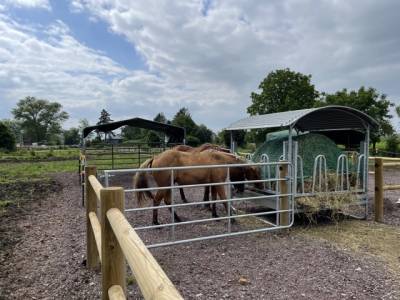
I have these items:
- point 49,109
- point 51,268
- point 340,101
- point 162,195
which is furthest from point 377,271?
point 49,109

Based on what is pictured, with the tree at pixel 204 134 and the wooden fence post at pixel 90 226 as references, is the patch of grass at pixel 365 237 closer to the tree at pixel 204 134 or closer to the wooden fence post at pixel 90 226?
the wooden fence post at pixel 90 226

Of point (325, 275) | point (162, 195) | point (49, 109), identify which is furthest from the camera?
point (49, 109)

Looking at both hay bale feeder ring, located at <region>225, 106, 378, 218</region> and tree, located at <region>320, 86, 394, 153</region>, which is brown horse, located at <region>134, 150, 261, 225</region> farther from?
tree, located at <region>320, 86, 394, 153</region>

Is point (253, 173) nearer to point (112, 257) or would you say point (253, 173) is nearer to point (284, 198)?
point (284, 198)

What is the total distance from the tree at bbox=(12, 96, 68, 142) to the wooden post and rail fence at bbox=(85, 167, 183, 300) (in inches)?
2299

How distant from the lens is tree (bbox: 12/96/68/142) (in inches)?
2063

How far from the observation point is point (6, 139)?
977 inches

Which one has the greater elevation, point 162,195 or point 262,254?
point 162,195

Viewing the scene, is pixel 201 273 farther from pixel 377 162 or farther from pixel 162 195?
pixel 377 162

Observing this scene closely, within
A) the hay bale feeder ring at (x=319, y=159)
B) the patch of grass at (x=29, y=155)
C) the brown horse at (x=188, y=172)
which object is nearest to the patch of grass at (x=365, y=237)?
the hay bale feeder ring at (x=319, y=159)

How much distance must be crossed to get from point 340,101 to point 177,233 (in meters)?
15.4

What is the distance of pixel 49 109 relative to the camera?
54.3 metres

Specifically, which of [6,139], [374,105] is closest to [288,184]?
[374,105]

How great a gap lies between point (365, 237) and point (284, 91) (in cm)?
1681
